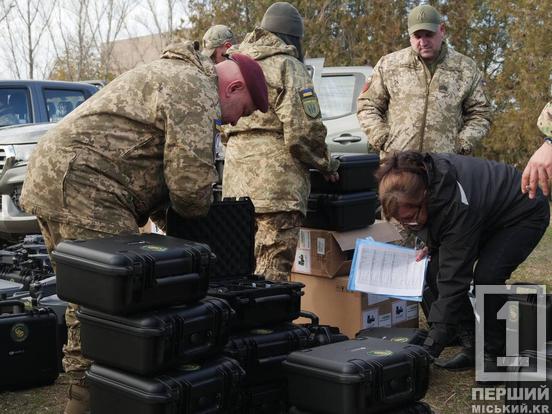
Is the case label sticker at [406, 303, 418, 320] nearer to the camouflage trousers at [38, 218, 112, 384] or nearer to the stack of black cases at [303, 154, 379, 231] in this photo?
the stack of black cases at [303, 154, 379, 231]

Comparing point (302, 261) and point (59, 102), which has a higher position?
point (59, 102)

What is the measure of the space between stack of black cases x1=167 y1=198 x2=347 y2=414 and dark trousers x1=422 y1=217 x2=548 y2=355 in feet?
2.82

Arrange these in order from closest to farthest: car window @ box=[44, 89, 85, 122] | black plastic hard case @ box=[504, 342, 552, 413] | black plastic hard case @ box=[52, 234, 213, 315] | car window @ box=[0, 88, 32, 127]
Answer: black plastic hard case @ box=[52, 234, 213, 315], black plastic hard case @ box=[504, 342, 552, 413], car window @ box=[0, 88, 32, 127], car window @ box=[44, 89, 85, 122]

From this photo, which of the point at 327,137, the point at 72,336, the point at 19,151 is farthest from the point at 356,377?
the point at 19,151

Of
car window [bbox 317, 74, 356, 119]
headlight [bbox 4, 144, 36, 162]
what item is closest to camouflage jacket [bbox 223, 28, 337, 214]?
headlight [bbox 4, 144, 36, 162]

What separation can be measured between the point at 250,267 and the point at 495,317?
130cm

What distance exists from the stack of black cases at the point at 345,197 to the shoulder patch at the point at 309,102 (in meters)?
0.45

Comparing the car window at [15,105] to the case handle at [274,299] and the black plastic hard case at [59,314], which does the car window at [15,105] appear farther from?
the case handle at [274,299]

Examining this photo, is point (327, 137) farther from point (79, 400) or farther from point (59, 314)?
point (79, 400)

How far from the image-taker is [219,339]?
2.93 m

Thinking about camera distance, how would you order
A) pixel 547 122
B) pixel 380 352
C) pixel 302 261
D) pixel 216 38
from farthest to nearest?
pixel 216 38 → pixel 302 261 → pixel 547 122 → pixel 380 352

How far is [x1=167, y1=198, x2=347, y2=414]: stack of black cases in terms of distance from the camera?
316 cm

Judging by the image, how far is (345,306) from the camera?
4629mm

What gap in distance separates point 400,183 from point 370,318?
153cm
